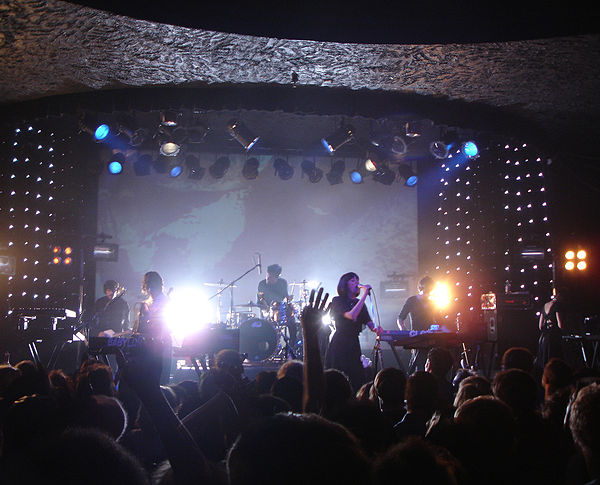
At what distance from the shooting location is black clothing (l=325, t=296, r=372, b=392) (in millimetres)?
6356

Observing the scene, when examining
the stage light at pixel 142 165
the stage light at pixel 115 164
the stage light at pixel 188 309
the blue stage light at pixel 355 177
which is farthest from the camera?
the blue stage light at pixel 355 177

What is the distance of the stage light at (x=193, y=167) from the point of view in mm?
13289

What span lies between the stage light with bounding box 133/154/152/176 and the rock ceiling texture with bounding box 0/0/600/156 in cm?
354

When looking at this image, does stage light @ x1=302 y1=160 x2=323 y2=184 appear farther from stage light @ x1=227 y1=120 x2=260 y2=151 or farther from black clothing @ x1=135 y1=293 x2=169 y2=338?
black clothing @ x1=135 y1=293 x2=169 y2=338

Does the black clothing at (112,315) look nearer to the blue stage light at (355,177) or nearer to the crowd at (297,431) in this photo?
the blue stage light at (355,177)

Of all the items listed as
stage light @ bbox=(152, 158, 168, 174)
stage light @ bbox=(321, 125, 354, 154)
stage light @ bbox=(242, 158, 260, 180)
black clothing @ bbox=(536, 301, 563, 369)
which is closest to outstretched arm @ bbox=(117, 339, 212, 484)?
black clothing @ bbox=(536, 301, 563, 369)

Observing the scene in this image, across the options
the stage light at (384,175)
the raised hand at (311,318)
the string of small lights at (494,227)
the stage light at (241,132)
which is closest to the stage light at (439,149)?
the string of small lights at (494,227)

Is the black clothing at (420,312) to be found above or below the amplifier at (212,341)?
above

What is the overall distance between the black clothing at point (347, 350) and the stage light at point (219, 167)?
7635 millimetres

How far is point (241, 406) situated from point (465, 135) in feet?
36.1

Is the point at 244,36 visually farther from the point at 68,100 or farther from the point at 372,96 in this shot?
the point at 68,100

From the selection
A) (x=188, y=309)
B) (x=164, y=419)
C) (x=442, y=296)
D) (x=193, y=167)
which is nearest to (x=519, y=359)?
(x=164, y=419)

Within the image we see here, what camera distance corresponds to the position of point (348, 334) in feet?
21.2

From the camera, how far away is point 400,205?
15.3 meters
